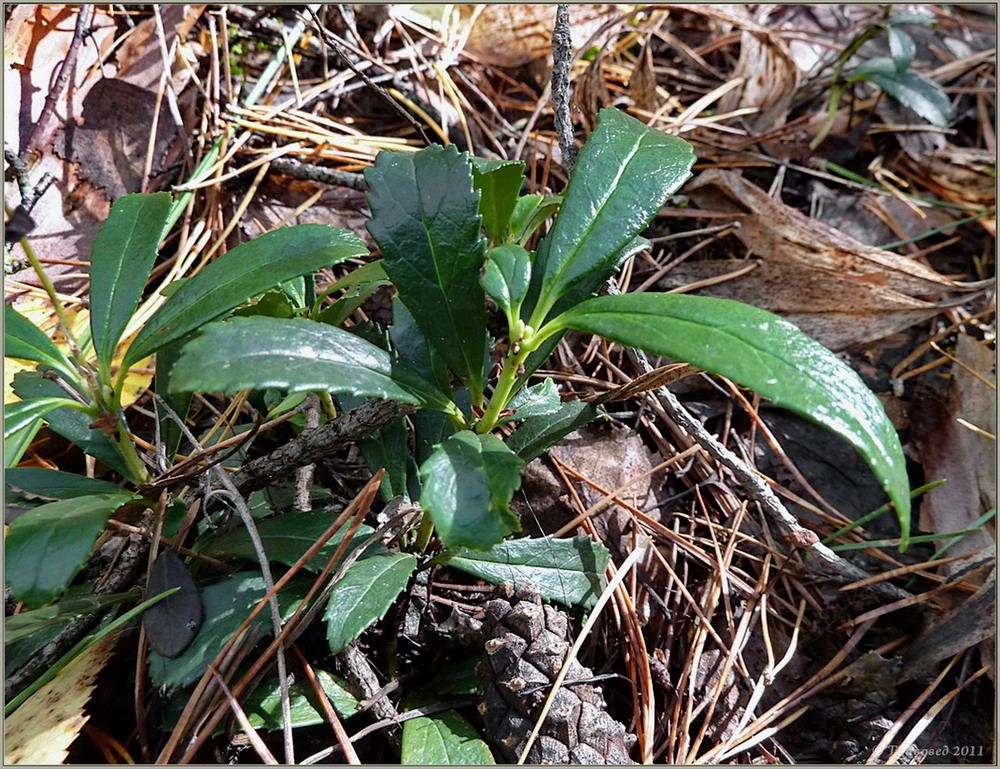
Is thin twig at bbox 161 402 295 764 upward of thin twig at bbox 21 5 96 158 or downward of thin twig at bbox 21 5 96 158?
downward

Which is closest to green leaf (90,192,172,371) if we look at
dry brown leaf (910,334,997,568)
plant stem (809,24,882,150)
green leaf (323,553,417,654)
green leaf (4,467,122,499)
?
green leaf (4,467,122,499)

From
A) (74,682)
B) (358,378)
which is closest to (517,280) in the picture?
(358,378)

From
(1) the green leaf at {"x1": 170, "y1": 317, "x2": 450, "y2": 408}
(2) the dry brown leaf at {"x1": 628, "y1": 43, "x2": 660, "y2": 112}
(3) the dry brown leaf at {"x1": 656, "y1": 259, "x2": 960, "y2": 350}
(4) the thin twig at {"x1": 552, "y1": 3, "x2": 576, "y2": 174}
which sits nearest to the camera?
(1) the green leaf at {"x1": 170, "y1": 317, "x2": 450, "y2": 408}

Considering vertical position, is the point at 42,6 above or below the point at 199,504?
above

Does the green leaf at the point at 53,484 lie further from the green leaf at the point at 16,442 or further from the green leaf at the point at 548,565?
the green leaf at the point at 548,565

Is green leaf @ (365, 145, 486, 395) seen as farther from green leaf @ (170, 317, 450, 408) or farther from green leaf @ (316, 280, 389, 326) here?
green leaf @ (316, 280, 389, 326)

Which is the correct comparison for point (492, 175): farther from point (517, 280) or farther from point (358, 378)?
point (358, 378)

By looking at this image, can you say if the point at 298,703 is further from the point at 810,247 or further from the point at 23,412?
the point at 810,247
